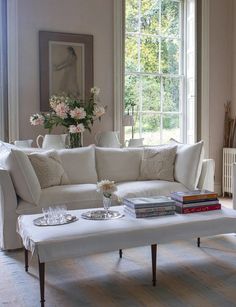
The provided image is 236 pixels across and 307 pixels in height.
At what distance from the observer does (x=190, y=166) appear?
3916mm

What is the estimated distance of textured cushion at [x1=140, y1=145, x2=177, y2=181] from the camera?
4.05 m

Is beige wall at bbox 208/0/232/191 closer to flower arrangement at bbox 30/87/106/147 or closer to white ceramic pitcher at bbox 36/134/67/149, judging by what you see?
flower arrangement at bbox 30/87/106/147

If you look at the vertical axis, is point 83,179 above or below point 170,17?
below

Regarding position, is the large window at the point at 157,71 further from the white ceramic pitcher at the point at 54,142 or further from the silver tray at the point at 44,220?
the silver tray at the point at 44,220

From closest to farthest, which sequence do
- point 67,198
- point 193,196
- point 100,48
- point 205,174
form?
point 193,196, point 67,198, point 205,174, point 100,48

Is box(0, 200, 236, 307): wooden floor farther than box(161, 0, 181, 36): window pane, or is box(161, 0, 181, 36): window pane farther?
box(161, 0, 181, 36): window pane

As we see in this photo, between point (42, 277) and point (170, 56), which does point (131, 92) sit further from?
point (42, 277)

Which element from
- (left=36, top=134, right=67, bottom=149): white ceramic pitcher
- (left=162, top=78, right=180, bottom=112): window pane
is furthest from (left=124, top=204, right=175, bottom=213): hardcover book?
(left=162, top=78, right=180, bottom=112): window pane

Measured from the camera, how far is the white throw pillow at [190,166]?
3.91 meters

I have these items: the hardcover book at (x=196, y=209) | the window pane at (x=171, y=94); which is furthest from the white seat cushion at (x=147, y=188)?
the window pane at (x=171, y=94)

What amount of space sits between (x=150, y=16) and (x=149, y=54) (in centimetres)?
55

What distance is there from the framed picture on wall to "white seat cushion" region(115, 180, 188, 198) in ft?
5.45

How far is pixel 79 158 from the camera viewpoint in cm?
389

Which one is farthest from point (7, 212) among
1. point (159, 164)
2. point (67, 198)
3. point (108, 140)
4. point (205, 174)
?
point (205, 174)
